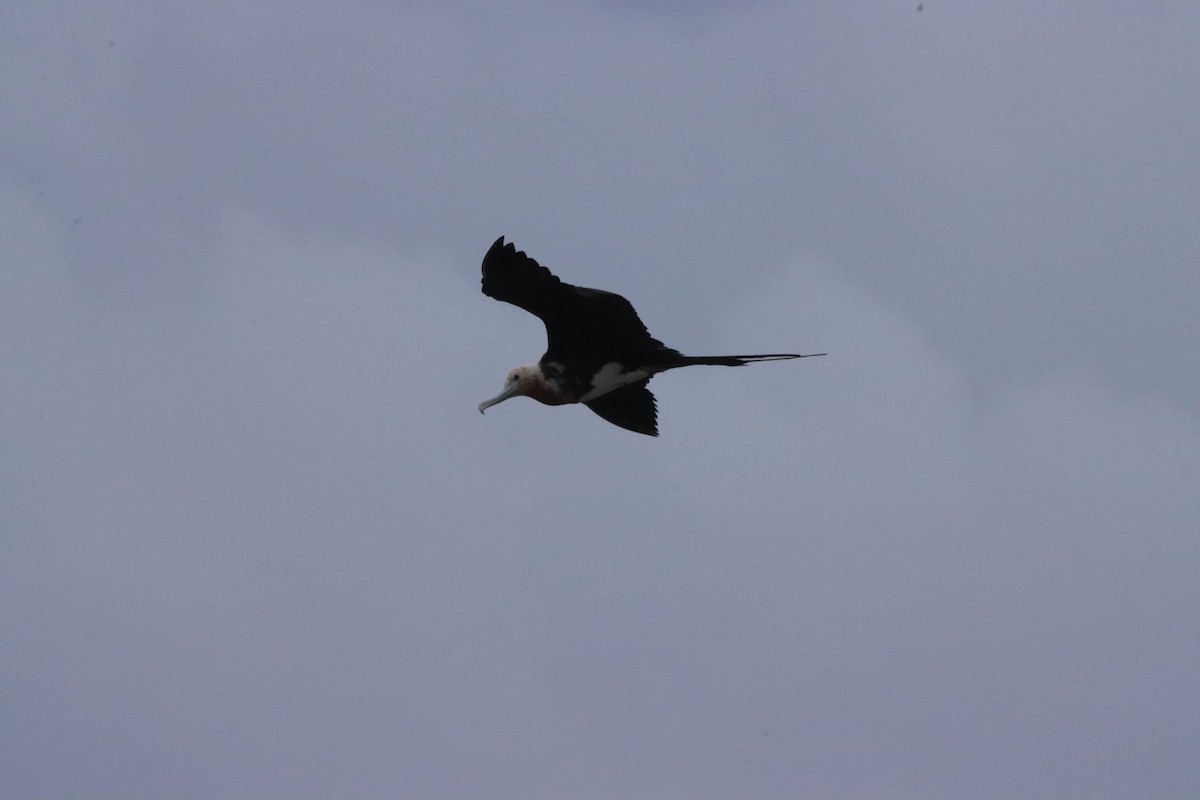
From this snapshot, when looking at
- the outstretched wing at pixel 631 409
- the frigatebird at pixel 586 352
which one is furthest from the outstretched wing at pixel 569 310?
the outstretched wing at pixel 631 409

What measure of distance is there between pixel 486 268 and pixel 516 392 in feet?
5.16

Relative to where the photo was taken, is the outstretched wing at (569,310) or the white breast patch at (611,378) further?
the white breast patch at (611,378)

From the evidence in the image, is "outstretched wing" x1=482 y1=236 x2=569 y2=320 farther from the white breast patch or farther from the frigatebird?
the white breast patch

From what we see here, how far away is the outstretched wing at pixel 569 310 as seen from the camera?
12773 mm

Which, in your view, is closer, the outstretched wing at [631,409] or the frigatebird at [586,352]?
the frigatebird at [586,352]

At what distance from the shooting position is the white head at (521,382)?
46.0ft

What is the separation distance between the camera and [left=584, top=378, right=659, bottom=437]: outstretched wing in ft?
48.0

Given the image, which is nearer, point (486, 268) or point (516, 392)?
point (486, 268)

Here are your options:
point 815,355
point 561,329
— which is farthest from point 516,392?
point 815,355

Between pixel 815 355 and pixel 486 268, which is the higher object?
pixel 486 268

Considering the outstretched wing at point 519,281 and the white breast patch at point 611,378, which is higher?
the outstretched wing at point 519,281

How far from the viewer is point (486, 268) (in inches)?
507

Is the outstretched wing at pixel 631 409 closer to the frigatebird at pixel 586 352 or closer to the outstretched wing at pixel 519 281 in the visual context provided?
the frigatebird at pixel 586 352

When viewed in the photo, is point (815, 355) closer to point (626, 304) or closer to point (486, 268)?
point (626, 304)
